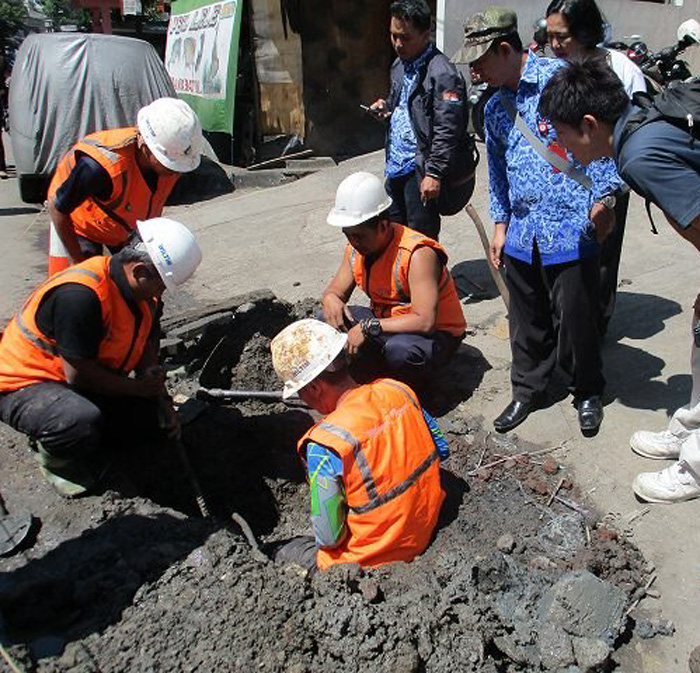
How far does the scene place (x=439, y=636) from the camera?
7.48 feet

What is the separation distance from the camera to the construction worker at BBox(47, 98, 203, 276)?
3.69 metres

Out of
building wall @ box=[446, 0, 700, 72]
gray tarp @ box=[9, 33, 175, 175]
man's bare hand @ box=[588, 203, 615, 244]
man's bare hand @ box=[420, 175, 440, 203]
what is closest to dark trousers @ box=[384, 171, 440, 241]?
man's bare hand @ box=[420, 175, 440, 203]

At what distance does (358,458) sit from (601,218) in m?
1.76

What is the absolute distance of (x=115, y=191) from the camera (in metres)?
3.80

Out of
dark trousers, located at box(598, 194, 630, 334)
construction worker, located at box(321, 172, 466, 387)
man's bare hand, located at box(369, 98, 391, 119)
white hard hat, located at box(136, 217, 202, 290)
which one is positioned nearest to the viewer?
white hard hat, located at box(136, 217, 202, 290)

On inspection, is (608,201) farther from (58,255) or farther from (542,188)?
(58,255)

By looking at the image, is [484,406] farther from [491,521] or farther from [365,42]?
[365,42]

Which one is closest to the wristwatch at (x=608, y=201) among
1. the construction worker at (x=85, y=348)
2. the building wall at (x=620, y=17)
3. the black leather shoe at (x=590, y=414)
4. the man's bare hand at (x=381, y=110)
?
the black leather shoe at (x=590, y=414)

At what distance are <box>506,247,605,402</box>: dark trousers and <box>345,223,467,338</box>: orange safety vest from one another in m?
0.36

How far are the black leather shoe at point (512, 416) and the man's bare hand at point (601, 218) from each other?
1059mm

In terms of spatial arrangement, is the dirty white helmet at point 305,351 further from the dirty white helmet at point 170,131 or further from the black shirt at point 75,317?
the dirty white helmet at point 170,131

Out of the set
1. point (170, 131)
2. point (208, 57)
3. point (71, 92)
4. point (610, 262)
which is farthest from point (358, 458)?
point (208, 57)

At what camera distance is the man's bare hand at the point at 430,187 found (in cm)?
447

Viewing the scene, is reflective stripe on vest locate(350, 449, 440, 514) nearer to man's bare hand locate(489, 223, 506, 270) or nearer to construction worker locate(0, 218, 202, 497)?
construction worker locate(0, 218, 202, 497)
